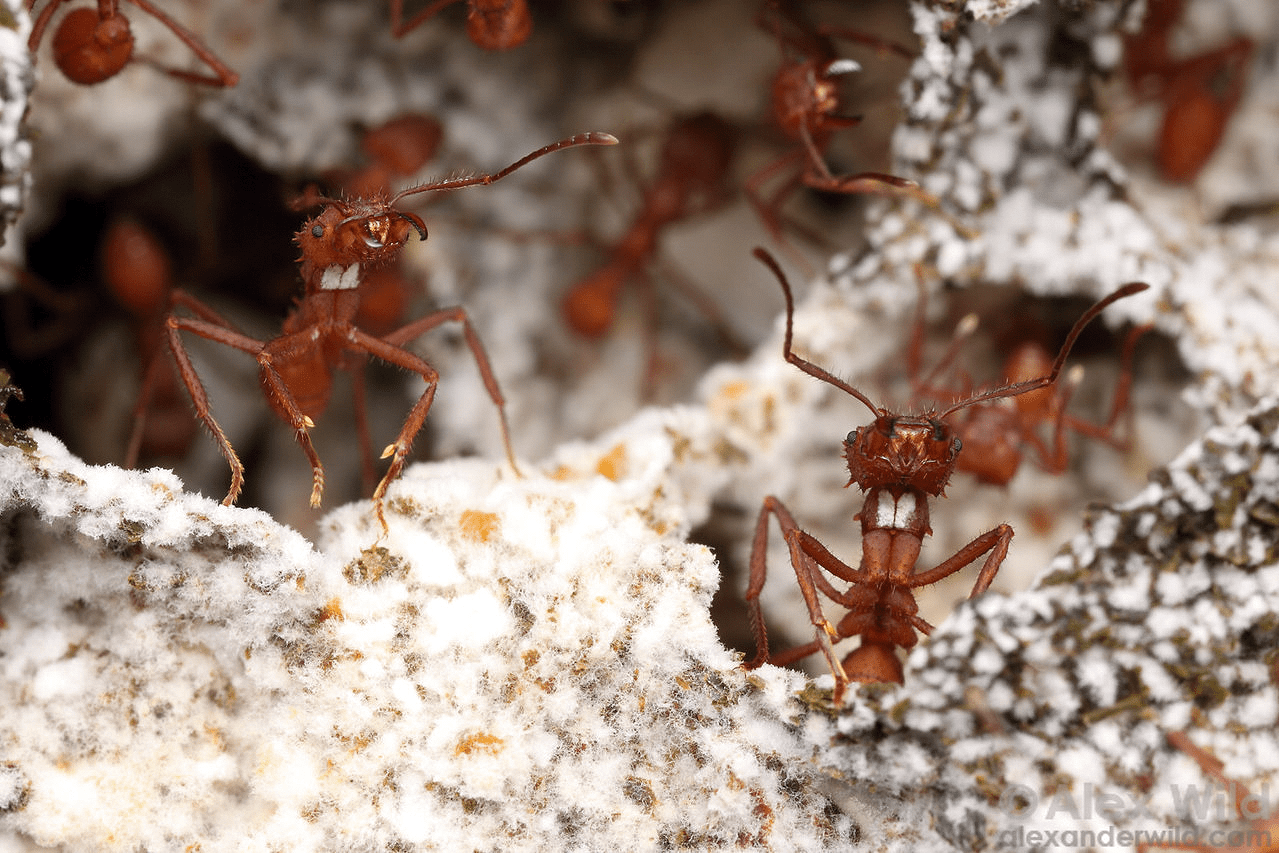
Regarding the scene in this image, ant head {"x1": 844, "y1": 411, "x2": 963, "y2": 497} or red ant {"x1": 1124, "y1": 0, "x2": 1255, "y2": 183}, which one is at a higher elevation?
red ant {"x1": 1124, "y1": 0, "x2": 1255, "y2": 183}

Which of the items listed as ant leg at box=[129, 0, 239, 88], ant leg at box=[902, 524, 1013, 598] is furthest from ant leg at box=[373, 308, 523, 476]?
ant leg at box=[902, 524, 1013, 598]

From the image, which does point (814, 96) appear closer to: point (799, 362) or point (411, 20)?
point (799, 362)

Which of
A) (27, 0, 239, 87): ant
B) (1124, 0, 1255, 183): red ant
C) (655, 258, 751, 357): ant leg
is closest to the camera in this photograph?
(27, 0, 239, 87): ant

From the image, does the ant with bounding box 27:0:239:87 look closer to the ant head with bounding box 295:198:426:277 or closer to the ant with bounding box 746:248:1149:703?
the ant head with bounding box 295:198:426:277

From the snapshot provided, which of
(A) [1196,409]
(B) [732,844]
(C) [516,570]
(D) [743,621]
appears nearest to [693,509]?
(D) [743,621]

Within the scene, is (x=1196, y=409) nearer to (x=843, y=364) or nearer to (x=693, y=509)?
(x=843, y=364)

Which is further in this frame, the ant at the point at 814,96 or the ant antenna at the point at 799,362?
the ant at the point at 814,96

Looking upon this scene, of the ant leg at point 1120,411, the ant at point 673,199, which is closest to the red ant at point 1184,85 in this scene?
the ant leg at point 1120,411

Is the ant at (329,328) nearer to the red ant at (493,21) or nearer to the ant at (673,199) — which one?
the red ant at (493,21)
